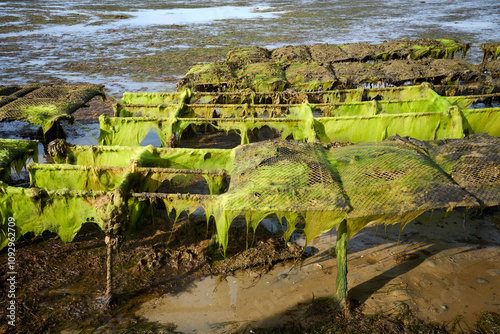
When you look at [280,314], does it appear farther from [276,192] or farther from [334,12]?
[334,12]

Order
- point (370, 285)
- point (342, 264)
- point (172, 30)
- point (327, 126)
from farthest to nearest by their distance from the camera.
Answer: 1. point (172, 30)
2. point (327, 126)
3. point (370, 285)
4. point (342, 264)

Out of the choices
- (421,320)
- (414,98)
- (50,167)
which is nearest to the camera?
(421,320)

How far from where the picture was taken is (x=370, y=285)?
6.13m

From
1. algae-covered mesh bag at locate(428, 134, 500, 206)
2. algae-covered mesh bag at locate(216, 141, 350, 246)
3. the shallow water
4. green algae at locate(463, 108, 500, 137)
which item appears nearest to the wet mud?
algae-covered mesh bag at locate(216, 141, 350, 246)

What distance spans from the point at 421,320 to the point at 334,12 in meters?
31.9

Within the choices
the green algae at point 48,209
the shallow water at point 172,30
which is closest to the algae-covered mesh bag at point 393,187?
the green algae at point 48,209

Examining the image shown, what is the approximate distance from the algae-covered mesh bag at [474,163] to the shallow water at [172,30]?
11.8 meters

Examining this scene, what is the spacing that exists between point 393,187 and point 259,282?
246 cm

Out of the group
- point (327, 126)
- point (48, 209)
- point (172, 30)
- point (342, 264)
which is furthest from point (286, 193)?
point (172, 30)

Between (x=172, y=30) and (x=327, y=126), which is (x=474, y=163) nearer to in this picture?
(x=327, y=126)

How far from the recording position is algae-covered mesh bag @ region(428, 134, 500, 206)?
5355 mm

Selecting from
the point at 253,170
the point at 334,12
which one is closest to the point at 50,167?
the point at 253,170

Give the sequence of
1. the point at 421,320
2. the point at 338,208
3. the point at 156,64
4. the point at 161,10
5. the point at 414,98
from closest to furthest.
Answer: the point at 338,208 < the point at 421,320 < the point at 414,98 < the point at 156,64 < the point at 161,10

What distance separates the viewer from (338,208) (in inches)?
196
